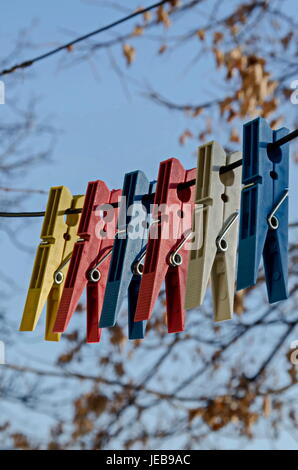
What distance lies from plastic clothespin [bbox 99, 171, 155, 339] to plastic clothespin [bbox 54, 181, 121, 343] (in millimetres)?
73

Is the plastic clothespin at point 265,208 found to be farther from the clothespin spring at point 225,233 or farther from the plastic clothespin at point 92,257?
the plastic clothespin at point 92,257

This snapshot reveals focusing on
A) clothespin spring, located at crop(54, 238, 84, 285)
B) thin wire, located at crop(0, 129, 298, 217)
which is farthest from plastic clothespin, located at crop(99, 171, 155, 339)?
clothespin spring, located at crop(54, 238, 84, 285)

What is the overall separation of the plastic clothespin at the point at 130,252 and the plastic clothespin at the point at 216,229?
19 centimetres

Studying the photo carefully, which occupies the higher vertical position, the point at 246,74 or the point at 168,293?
the point at 246,74

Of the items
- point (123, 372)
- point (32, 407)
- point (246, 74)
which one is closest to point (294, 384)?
point (123, 372)

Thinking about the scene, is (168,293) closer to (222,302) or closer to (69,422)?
(222,302)

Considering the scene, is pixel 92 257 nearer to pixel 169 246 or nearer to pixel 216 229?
pixel 169 246

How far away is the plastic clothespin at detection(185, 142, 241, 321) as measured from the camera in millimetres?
1600

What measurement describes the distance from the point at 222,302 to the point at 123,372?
3684 millimetres

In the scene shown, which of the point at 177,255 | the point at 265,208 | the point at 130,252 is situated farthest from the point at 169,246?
the point at 265,208

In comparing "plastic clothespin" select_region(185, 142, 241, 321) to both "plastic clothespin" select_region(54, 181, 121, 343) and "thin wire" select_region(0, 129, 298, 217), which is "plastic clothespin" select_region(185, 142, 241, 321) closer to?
"thin wire" select_region(0, 129, 298, 217)

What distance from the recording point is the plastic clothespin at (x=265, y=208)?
1535mm

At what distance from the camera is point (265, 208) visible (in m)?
1.59

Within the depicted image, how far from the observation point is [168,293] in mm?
1706
